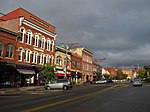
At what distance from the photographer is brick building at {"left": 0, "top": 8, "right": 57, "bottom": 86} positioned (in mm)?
37969

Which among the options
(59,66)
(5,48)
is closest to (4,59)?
(5,48)

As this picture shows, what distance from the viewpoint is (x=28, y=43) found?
133 feet

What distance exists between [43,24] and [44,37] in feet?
9.03

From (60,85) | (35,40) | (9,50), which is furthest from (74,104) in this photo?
(35,40)

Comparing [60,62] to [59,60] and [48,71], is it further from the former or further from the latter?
[48,71]

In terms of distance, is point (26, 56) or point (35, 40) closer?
point (26, 56)

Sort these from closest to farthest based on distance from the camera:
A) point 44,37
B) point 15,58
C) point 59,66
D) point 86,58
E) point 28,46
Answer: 1. point 15,58
2. point 28,46
3. point 44,37
4. point 59,66
5. point 86,58

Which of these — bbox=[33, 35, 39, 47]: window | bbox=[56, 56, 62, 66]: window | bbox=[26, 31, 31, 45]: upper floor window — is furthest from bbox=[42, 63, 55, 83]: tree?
bbox=[56, 56, 62, 66]: window

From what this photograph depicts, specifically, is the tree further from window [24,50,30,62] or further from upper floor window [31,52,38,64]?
window [24,50,30,62]

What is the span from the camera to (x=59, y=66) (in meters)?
53.5

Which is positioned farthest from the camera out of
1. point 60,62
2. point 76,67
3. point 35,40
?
point 76,67

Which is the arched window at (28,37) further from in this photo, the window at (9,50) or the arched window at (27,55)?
the window at (9,50)

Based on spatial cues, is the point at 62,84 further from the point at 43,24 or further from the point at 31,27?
the point at 43,24

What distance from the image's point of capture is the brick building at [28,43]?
3797 cm
